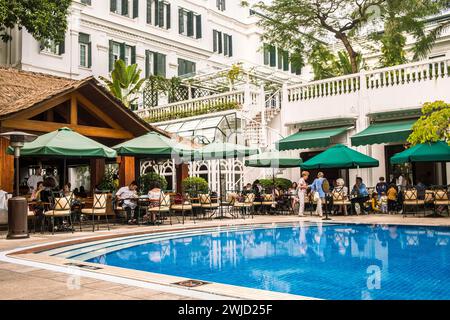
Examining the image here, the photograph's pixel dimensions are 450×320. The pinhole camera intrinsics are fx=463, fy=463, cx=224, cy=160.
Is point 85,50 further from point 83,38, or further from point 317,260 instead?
point 317,260

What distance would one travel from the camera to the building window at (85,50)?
2870cm

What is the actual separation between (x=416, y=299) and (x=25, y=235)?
8780mm

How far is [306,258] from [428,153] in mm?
8420

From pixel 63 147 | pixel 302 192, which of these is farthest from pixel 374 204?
pixel 63 147

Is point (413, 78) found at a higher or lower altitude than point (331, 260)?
higher

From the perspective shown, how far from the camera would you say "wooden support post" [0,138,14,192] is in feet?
43.5

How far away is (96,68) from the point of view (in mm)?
29250

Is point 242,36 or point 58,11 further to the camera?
point 242,36

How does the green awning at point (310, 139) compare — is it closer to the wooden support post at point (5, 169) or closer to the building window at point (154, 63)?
the wooden support post at point (5, 169)

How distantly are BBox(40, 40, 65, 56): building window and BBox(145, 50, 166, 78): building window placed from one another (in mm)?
6486

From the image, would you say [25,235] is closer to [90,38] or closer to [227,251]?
[227,251]

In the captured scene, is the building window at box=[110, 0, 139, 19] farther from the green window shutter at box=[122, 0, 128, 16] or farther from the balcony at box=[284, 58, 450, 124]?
the balcony at box=[284, 58, 450, 124]

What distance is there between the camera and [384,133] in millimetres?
18281
